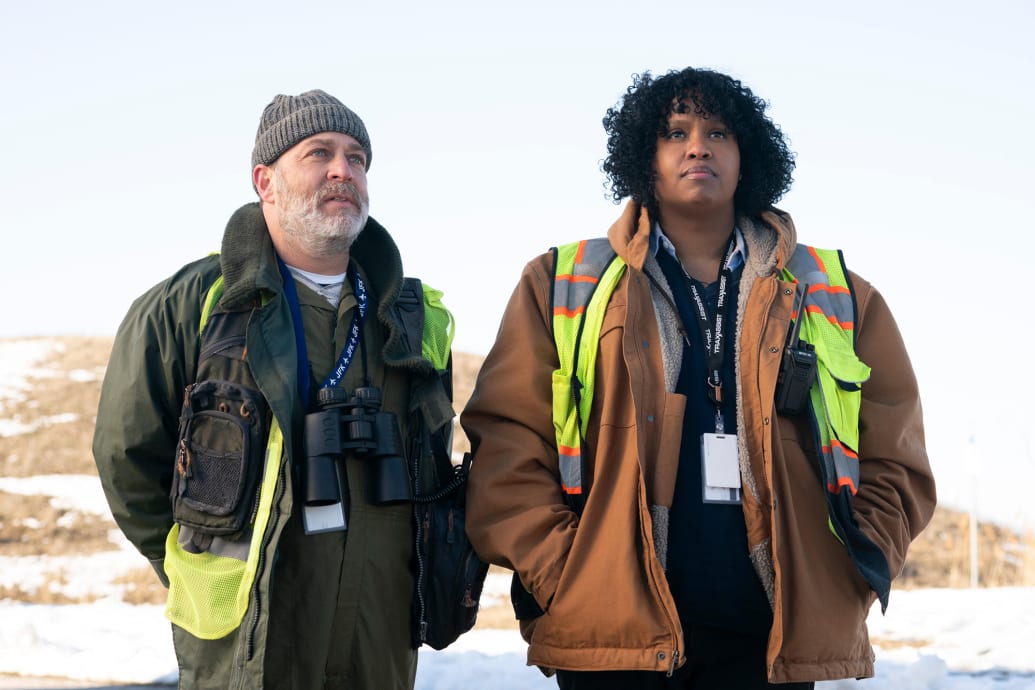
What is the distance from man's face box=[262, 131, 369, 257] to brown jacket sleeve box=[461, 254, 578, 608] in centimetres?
65

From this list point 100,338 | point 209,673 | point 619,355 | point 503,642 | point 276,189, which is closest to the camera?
point 209,673

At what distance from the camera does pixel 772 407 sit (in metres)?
3.78

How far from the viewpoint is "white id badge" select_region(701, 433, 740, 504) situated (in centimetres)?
372

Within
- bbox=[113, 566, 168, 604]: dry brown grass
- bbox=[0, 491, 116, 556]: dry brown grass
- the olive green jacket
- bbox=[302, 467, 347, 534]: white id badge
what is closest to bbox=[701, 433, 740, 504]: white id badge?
the olive green jacket

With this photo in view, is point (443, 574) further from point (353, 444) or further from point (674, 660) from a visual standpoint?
point (674, 660)

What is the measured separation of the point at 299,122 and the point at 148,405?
3.68 ft

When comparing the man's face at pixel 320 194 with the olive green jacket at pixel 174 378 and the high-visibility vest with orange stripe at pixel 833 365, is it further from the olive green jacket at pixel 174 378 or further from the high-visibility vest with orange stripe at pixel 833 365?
the high-visibility vest with orange stripe at pixel 833 365

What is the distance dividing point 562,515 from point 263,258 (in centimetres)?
132

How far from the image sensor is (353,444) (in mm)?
3748

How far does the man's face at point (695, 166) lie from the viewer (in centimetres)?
414

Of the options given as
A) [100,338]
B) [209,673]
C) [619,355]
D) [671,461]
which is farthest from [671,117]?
[100,338]

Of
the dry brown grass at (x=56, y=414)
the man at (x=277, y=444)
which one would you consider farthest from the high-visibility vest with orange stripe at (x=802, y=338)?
the dry brown grass at (x=56, y=414)

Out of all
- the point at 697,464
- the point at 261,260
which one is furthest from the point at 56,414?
the point at 697,464

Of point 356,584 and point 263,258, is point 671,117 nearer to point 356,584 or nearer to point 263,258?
point 263,258
